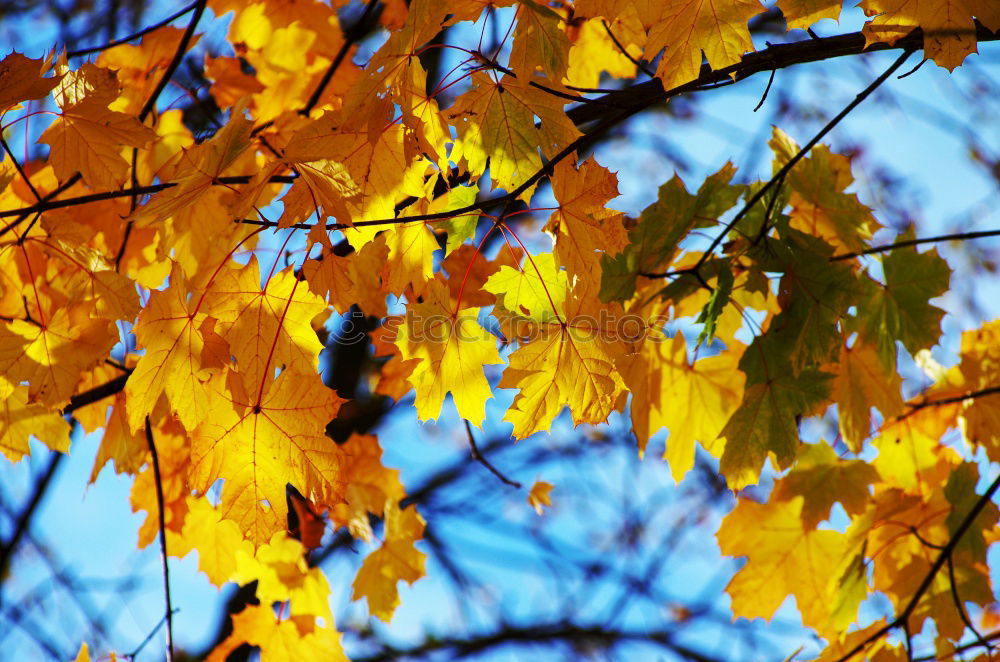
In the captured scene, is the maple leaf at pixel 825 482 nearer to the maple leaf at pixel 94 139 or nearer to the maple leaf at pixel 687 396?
the maple leaf at pixel 687 396

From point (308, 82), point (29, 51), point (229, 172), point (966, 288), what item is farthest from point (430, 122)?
point (966, 288)

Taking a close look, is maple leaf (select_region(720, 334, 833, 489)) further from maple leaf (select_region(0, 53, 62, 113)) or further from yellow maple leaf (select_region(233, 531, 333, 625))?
maple leaf (select_region(0, 53, 62, 113))

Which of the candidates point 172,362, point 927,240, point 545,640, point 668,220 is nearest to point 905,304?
point 927,240

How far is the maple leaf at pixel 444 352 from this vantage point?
180 centimetres

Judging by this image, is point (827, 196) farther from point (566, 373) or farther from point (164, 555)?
point (164, 555)

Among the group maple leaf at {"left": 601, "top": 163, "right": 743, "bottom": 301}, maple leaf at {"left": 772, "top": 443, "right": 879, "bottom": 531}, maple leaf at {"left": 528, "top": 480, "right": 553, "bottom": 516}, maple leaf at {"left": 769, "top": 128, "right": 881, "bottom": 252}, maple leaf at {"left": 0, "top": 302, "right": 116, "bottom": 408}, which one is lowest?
maple leaf at {"left": 0, "top": 302, "right": 116, "bottom": 408}

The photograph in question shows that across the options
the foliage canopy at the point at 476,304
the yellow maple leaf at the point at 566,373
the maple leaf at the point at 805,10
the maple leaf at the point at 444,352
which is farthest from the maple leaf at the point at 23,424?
the maple leaf at the point at 805,10

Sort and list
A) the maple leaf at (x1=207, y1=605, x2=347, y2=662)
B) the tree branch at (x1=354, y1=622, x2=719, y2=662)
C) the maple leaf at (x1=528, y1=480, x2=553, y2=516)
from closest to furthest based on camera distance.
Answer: the maple leaf at (x1=207, y1=605, x2=347, y2=662)
the maple leaf at (x1=528, y1=480, x2=553, y2=516)
the tree branch at (x1=354, y1=622, x2=719, y2=662)

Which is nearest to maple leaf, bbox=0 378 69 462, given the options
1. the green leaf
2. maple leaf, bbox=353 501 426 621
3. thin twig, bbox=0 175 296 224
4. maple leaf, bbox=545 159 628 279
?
thin twig, bbox=0 175 296 224

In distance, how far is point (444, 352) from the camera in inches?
72.9

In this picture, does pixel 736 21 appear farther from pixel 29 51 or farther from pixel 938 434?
pixel 29 51

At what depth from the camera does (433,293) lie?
70.6 inches

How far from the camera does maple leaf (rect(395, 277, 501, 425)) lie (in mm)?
1802

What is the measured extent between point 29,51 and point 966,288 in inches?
288
